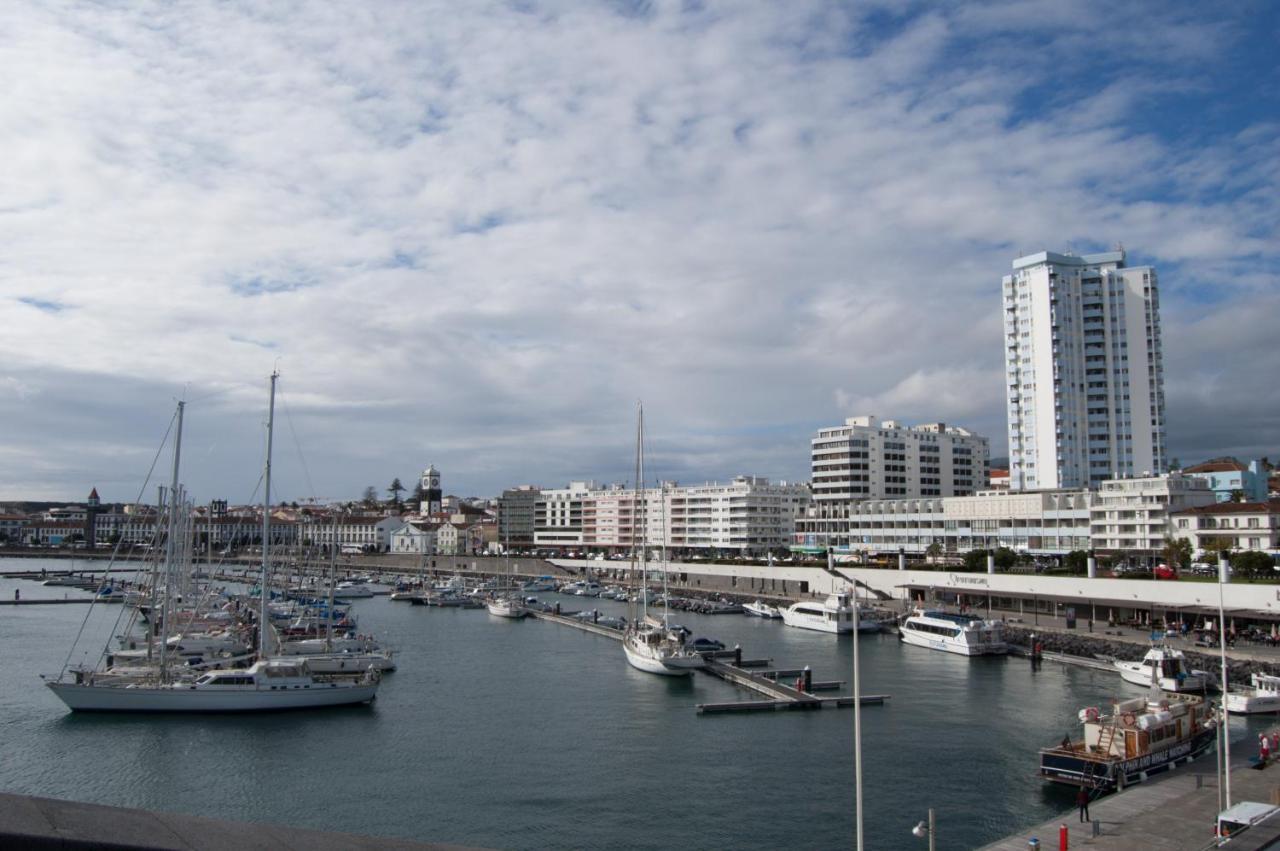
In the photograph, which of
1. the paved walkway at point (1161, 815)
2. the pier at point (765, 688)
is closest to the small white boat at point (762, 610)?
the pier at point (765, 688)

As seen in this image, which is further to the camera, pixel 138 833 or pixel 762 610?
pixel 762 610

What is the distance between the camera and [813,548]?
117500 mm

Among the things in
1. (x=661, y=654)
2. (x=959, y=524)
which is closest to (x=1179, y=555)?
(x=959, y=524)

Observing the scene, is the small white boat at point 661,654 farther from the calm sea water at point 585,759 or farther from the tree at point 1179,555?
the tree at point 1179,555

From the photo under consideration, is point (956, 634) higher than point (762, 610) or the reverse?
higher

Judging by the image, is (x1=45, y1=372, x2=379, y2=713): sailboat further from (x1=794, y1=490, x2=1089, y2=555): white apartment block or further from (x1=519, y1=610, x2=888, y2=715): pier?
(x1=794, y1=490, x2=1089, y2=555): white apartment block

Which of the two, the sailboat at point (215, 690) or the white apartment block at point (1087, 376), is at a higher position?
the white apartment block at point (1087, 376)

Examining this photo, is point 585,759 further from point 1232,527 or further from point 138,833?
point 1232,527

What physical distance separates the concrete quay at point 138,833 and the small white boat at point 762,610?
76.6m

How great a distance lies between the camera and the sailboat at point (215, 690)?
37344mm

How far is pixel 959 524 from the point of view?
9994 centimetres

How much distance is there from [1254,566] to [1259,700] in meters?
28.5

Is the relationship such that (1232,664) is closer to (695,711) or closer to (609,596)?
(695,711)

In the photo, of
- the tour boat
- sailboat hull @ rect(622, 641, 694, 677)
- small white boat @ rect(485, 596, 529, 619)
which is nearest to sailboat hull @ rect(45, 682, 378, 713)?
sailboat hull @ rect(622, 641, 694, 677)
